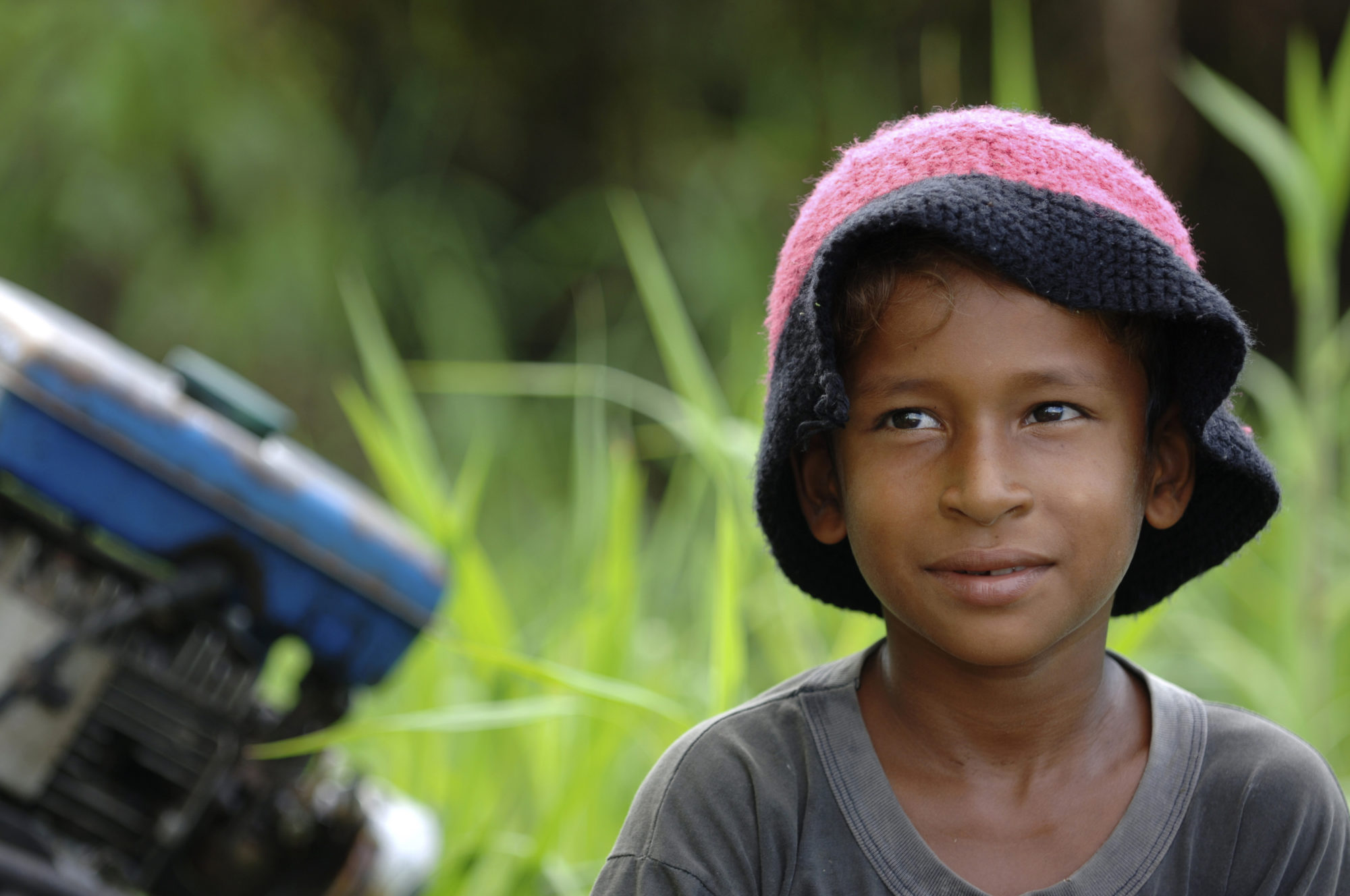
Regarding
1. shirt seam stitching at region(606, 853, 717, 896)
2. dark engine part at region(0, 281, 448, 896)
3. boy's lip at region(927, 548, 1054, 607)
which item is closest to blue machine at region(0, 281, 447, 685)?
dark engine part at region(0, 281, 448, 896)

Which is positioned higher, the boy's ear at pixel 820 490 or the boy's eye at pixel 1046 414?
the boy's eye at pixel 1046 414

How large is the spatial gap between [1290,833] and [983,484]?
1.02ft

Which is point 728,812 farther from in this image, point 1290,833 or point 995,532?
point 1290,833

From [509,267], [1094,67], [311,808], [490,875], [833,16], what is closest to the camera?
[311,808]

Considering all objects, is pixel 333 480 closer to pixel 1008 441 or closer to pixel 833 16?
pixel 1008 441

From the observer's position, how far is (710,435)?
1490 millimetres

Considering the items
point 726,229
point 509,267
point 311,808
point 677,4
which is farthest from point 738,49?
point 311,808

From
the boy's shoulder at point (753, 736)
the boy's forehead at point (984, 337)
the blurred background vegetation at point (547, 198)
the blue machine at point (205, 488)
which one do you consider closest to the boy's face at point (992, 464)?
the boy's forehead at point (984, 337)

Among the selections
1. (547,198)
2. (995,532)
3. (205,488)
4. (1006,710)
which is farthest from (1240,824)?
(547,198)

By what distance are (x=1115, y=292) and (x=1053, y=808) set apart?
341 millimetres

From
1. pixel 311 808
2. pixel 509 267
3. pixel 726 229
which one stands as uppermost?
pixel 726 229

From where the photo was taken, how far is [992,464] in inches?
32.6

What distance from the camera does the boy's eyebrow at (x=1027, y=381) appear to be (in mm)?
835

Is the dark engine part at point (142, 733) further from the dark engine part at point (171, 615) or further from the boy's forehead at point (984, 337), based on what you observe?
the boy's forehead at point (984, 337)
